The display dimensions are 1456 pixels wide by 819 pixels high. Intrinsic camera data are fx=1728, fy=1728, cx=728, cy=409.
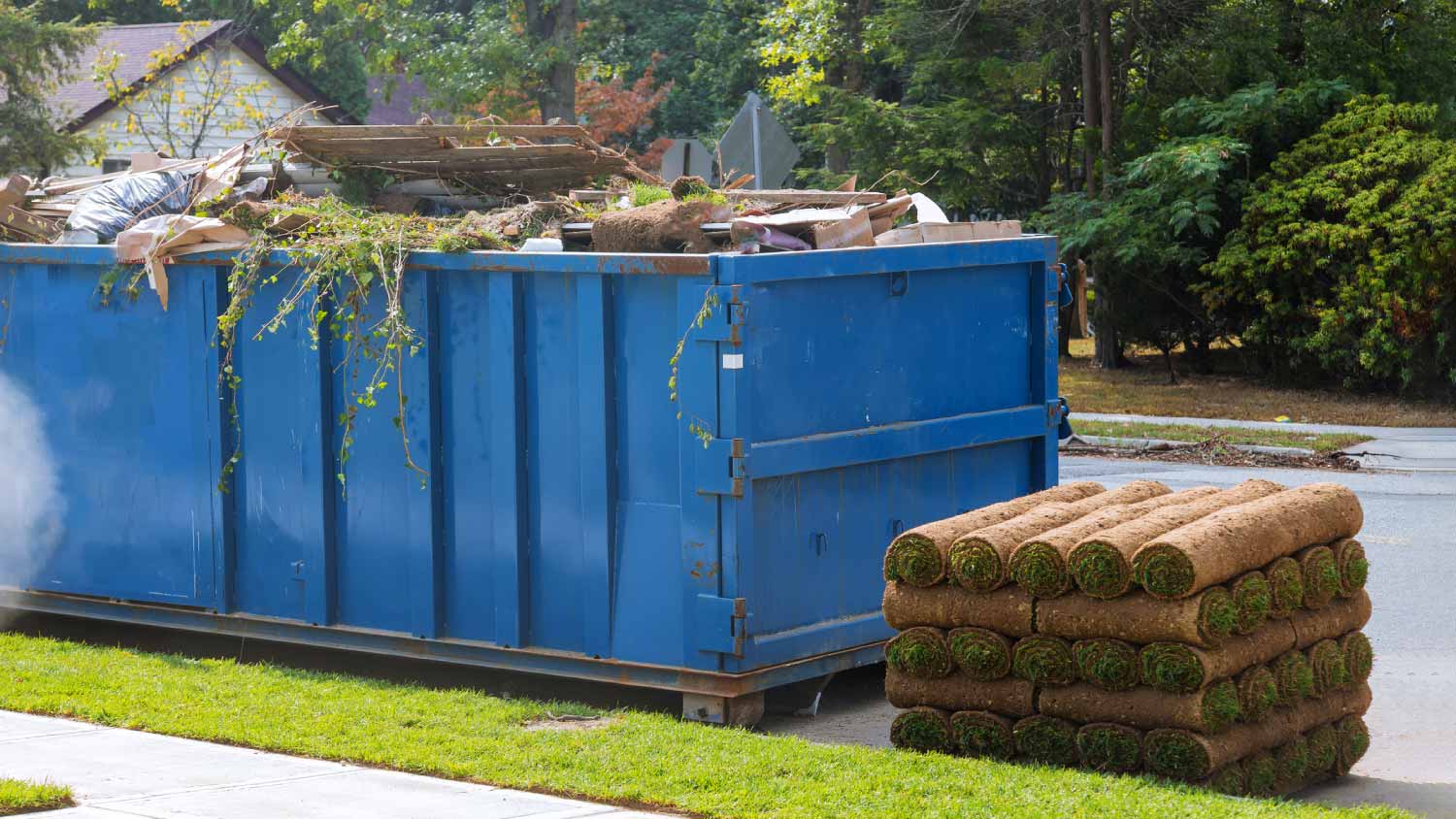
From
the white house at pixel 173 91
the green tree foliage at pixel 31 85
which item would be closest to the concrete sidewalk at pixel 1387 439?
the white house at pixel 173 91

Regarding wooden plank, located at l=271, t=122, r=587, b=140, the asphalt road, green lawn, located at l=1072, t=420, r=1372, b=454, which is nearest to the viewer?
the asphalt road

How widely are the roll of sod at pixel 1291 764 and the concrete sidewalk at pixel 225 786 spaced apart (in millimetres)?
2368

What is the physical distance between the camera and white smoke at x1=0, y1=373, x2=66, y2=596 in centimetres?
910

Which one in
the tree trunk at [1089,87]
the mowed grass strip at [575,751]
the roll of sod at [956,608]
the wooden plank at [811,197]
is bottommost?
the mowed grass strip at [575,751]

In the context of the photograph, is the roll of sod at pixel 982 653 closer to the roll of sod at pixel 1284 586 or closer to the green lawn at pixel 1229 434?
the roll of sod at pixel 1284 586

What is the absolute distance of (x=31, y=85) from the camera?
94.1ft

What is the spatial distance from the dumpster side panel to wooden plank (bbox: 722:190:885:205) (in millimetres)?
2664

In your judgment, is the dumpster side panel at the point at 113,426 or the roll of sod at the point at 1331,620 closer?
the roll of sod at the point at 1331,620

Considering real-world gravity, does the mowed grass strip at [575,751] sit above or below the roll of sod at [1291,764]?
above

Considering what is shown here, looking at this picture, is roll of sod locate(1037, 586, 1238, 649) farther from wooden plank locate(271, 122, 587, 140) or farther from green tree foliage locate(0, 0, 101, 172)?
green tree foliage locate(0, 0, 101, 172)

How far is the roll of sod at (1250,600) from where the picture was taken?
602 cm

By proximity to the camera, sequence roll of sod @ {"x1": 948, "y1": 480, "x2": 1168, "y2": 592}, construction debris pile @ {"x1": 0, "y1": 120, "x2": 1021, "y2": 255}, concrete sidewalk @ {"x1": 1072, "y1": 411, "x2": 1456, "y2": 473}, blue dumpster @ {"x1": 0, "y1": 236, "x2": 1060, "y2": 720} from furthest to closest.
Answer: concrete sidewalk @ {"x1": 1072, "y1": 411, "x2": 1456, "y2": 473} → construction debris pile @ {"x1": 0, "y1": 120, "x2": 1021, "y2": 255} → blue dumpster @ {"x1": 0, "y1": 236, "x2": 1060, "y2": 720} → roll of sod @ {"x1": 948, "y1": 480, "x2": 1168, "y2": 592}

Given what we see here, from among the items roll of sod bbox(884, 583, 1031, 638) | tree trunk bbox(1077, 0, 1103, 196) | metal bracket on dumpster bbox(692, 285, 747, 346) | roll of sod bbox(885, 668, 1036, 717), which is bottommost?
roll of sod bbox(885, 668, 1036, 717)

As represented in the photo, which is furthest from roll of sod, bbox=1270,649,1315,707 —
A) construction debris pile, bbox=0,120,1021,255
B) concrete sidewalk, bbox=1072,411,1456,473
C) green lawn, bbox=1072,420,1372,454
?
green lawn, bbox=1072,420,1372,454
